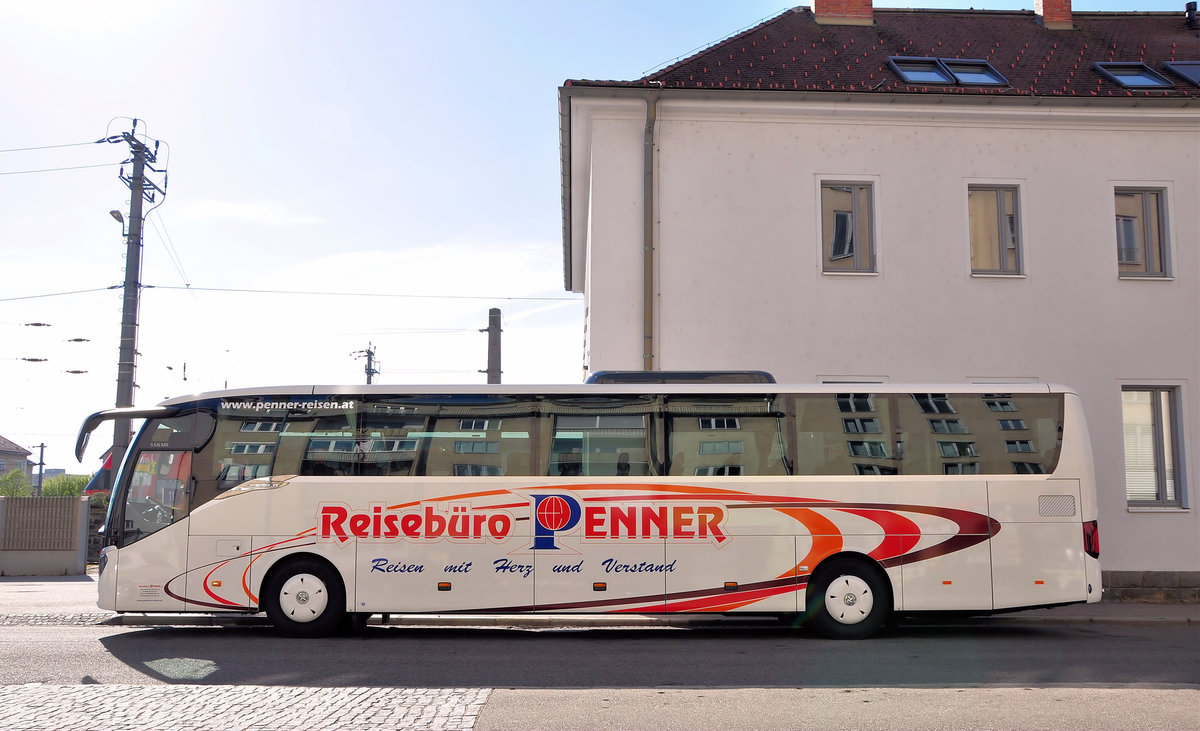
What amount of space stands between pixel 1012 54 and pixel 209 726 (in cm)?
1820

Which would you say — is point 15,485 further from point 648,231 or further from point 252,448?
point 252,448

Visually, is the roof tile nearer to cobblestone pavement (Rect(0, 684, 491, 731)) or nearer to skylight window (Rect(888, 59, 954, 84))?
skylight window (Rect(888, 59, 954, 84))

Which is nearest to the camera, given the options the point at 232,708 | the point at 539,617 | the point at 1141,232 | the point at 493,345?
the point at 232,708

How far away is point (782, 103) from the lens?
16578 millimetres

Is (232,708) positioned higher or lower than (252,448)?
lower

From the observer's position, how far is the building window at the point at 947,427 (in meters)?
11.5

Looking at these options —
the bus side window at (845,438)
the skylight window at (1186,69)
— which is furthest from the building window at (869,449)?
the skylight window at (1186,69)

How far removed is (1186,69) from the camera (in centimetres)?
1831

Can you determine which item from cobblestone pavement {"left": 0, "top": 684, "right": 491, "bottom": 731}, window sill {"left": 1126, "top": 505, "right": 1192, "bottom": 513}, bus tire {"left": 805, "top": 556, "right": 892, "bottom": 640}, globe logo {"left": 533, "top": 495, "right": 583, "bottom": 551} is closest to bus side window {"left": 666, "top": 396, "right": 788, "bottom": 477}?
globe logo {"left": 533, "top": 495, "right": 583, "bottom": 551}

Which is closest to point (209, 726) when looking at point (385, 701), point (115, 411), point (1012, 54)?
point (385, 701)

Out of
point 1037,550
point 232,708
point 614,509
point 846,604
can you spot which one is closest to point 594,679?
point 232,708

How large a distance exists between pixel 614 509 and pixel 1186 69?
14701mm

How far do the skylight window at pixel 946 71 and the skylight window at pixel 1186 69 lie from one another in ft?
11.0

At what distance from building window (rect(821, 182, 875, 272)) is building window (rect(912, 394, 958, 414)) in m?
5.36
